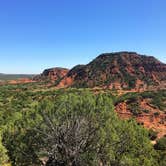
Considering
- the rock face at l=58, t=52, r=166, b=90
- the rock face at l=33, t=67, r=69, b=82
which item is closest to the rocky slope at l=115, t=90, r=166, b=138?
the rock face at l=58, t=52, r=166, b=90

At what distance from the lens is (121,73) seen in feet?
407

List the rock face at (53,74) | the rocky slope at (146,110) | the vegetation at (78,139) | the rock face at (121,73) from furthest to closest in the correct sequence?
the rock face at (53,74), the rock face at (121,73), the rocky slope at (146,110), the vegetation at (78,139)

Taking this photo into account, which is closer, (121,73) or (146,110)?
(146,110)

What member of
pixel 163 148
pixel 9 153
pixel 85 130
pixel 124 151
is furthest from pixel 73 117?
pixel 163 148

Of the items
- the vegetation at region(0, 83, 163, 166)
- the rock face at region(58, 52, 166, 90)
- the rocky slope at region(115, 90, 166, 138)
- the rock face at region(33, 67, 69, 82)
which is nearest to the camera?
the vegetation at region(0, 83, 163, 166)

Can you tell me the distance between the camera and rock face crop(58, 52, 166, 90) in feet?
378

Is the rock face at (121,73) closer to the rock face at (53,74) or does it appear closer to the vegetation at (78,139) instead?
the rock face at (53,74)

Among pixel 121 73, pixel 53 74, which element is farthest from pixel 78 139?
pixel 53 74

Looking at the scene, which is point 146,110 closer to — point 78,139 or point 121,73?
point 78,139

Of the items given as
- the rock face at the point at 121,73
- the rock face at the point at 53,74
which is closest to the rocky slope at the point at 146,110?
the rock face at the point at 121,73

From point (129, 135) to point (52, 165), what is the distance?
6140 millimetres

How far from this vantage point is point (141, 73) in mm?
127438

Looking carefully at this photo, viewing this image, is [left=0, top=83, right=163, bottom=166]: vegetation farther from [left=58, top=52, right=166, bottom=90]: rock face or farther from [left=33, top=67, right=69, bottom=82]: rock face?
[left=33, top=67, right=69, bottom=82]: rock face

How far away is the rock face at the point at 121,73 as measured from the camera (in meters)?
115
